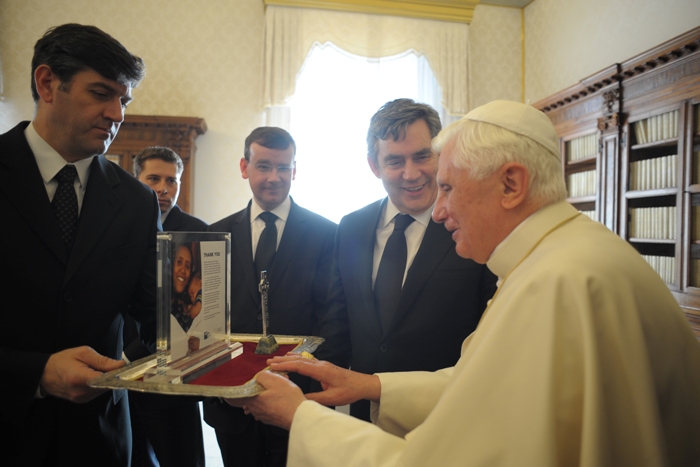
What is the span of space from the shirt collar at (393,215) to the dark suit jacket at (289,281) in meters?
0.46

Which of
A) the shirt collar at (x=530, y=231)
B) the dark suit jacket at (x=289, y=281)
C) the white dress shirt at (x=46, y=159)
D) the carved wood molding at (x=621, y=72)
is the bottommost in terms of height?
the dark suit jacket at (x=289, y=281)

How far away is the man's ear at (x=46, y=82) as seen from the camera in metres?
1.56

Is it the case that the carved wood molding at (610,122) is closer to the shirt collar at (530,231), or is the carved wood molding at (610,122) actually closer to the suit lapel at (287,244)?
the suit lapel at (287,244)

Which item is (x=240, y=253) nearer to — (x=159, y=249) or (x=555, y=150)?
(x=159, y=249)

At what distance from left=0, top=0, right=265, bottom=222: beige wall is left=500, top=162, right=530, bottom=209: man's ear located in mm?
5054

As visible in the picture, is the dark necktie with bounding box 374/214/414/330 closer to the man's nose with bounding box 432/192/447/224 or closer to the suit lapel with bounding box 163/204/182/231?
the man's nose with bounding box 432/192/447/224

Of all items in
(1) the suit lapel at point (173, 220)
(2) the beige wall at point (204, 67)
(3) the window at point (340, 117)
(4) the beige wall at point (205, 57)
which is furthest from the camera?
(3) the window at point (340, 117)

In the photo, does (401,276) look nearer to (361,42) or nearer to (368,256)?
(368,256)

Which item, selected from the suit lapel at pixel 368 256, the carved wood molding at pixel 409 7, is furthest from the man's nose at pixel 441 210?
the carved wood molding at pixel 409 7

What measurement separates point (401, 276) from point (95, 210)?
1.16m

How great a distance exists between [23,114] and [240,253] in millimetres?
4780

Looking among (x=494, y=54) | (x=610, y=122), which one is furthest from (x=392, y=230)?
(x=494, y=54)

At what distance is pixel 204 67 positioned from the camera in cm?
591

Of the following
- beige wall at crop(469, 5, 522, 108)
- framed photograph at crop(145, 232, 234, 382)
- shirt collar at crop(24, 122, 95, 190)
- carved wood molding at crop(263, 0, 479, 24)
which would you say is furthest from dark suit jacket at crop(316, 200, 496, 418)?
beige wall at crop(469, 5, 522, 108)
